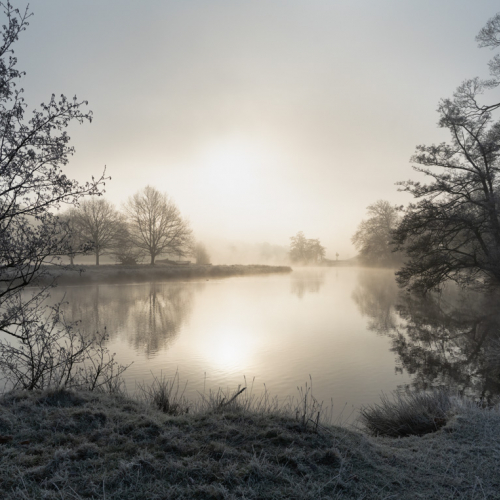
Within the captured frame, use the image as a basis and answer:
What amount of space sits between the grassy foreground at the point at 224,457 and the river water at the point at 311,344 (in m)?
2.20

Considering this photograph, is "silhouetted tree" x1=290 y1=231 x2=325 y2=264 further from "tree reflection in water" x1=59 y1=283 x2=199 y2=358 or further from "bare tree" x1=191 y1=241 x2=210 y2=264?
"tree reflection in water" x1=59 y1=283 x2=199 y2=358

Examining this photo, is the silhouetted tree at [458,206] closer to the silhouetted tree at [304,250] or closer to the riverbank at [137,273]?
the riverbank at [137,273]

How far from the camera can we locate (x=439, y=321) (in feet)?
45.3

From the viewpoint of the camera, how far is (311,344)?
10.5 meters

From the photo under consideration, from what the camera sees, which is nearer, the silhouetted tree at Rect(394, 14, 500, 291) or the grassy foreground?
the grassy foreground

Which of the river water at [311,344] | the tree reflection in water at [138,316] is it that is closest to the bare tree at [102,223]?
the tree reflection in water at [138,316]

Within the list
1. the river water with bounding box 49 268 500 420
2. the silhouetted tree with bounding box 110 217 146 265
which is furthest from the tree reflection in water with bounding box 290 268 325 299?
the silhouetted tree with bounding box 110 217 146 265

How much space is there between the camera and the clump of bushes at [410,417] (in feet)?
15.8

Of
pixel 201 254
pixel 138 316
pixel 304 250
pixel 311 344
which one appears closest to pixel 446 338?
pixel 311 344

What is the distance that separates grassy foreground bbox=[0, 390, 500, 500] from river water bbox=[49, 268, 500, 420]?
220cm

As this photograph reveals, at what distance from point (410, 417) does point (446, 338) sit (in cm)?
714

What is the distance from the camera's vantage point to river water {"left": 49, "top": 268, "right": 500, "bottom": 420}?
734cm

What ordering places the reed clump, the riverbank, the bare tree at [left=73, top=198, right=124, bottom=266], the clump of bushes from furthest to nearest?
the bare tree at [left=73, top=198, right=124, bottom=266]
the riverbank
the clump of bushes
the reed clump

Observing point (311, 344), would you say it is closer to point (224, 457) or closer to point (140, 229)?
point (224, 457)
